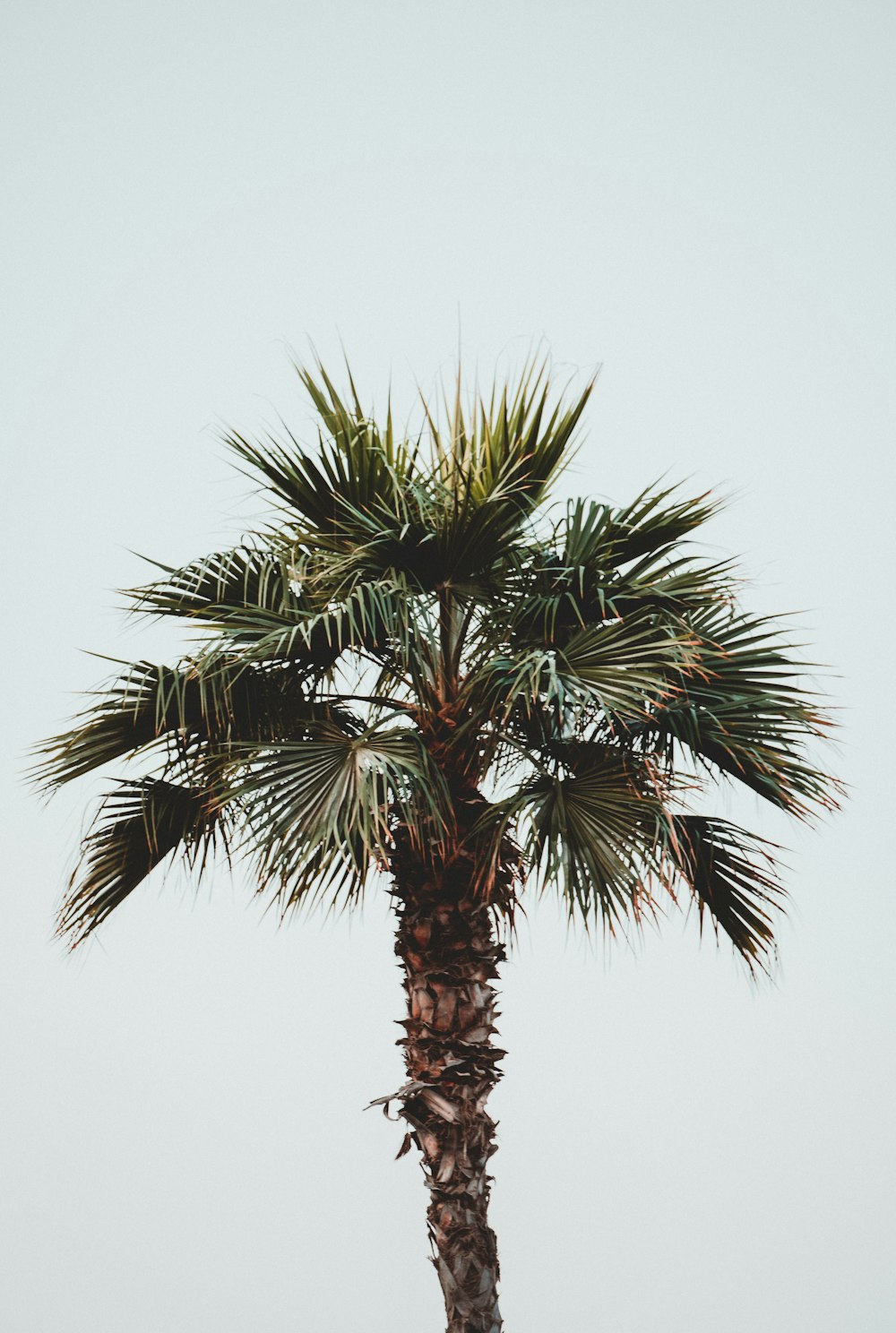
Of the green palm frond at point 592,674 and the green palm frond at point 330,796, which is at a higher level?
the green palm frond at point 592,674

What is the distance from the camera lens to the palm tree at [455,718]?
503cm

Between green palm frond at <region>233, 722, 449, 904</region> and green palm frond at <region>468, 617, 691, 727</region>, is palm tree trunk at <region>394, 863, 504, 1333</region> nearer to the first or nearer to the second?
green palm frond at <region>233, 722, 449, 904</region>

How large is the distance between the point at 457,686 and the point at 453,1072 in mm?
1353

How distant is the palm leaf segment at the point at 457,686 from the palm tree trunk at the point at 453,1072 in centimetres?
20

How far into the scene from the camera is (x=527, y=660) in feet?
16.4

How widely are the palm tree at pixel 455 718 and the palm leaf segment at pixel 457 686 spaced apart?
→ 0.04 ft

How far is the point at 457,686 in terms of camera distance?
541cm

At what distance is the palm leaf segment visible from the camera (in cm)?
502

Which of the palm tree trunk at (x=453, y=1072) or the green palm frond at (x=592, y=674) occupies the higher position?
the green palm frond at (x=592, y=674)

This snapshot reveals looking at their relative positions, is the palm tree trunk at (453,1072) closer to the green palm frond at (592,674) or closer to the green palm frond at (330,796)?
the green palm frond at (330,796)

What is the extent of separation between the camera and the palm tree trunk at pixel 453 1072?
517 centimetres

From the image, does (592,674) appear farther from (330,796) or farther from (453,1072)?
(453,1072)

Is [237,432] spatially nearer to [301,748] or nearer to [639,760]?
[301,748]

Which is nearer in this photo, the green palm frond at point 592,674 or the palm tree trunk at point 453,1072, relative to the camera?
the green palm frond at point 592,674
